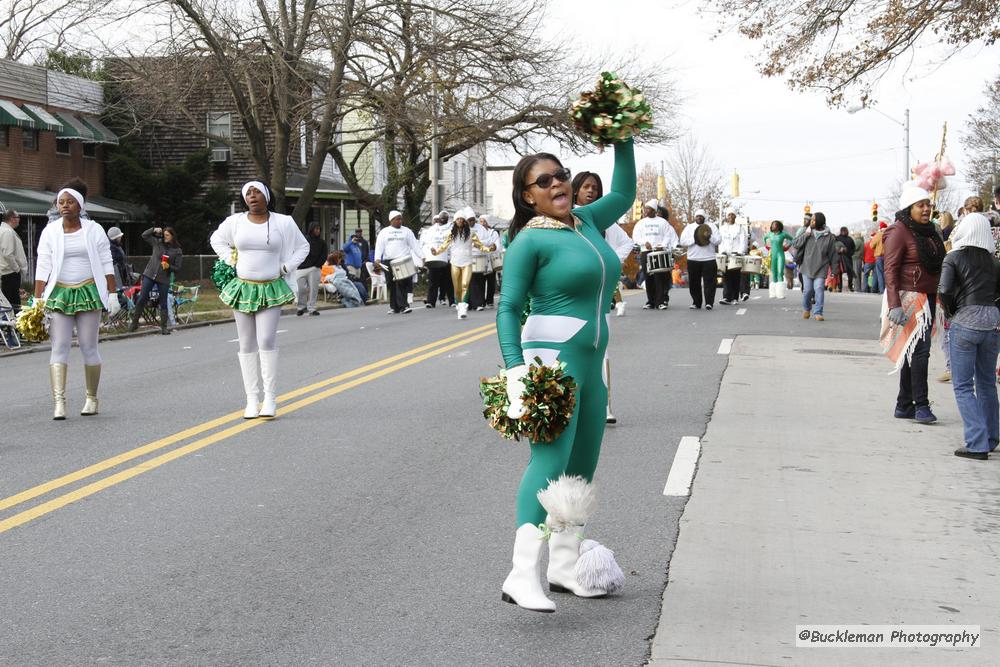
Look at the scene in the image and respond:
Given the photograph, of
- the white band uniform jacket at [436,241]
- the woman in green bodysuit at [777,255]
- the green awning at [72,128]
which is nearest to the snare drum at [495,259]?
the white band uniform jacket at [436,241]

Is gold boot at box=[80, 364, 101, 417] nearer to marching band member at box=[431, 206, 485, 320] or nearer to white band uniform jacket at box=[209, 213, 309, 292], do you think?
white band uniform jacket at box=[209, 213, 309, 292]

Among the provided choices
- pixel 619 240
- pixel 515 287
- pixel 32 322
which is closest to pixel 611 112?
pixel 515 287

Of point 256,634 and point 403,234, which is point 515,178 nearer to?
point 256,634

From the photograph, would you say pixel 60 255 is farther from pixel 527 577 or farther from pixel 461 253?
pixel 461 253

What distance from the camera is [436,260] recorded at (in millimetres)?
26453

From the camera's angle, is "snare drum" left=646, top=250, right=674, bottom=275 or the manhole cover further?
"snare drum" left=646, top=250, right=674, bottom=275

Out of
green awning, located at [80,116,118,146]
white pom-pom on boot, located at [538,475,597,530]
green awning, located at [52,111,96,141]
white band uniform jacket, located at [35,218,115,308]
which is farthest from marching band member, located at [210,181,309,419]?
green awning, located at [80,116,118,146]

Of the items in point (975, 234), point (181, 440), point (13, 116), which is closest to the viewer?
point (975, 234)

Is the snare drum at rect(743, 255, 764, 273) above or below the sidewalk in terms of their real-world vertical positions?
above

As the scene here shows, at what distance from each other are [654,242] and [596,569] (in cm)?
1814

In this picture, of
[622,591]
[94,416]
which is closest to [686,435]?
[622,591]

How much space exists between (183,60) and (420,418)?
22530 millimetres

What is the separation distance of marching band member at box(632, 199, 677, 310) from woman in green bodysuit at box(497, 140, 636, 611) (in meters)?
17.6

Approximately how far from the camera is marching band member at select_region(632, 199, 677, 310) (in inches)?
902
